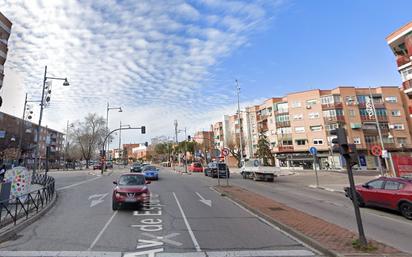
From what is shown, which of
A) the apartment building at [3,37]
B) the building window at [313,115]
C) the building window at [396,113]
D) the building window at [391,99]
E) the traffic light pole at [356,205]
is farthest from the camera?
the building window at [313,115]

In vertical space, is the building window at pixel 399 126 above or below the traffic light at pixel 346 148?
above

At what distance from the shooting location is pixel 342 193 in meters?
19.6

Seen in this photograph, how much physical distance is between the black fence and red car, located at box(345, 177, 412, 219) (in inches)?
572

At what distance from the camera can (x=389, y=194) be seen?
1230cm

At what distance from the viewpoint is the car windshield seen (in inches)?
514

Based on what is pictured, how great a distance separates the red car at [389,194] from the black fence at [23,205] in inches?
572

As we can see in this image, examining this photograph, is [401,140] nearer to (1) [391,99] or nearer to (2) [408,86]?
(1) [391,99]

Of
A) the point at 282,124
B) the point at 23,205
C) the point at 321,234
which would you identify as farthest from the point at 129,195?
the point at 282,124

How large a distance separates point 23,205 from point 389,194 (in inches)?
616

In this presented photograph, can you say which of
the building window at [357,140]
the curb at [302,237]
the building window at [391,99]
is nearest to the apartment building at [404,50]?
the building window at [357,140]

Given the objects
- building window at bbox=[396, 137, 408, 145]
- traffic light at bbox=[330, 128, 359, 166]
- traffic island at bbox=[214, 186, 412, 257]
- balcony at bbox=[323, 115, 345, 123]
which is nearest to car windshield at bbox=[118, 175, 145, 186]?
traffic island at bbox=[214, 186, 412, 257]

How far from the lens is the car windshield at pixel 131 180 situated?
13.1 metres

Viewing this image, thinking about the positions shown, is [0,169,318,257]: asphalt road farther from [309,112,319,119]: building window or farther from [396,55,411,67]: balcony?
[309,112,319,119]: building window

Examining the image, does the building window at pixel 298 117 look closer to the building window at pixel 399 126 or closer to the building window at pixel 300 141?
the building window at pixel 300 141
